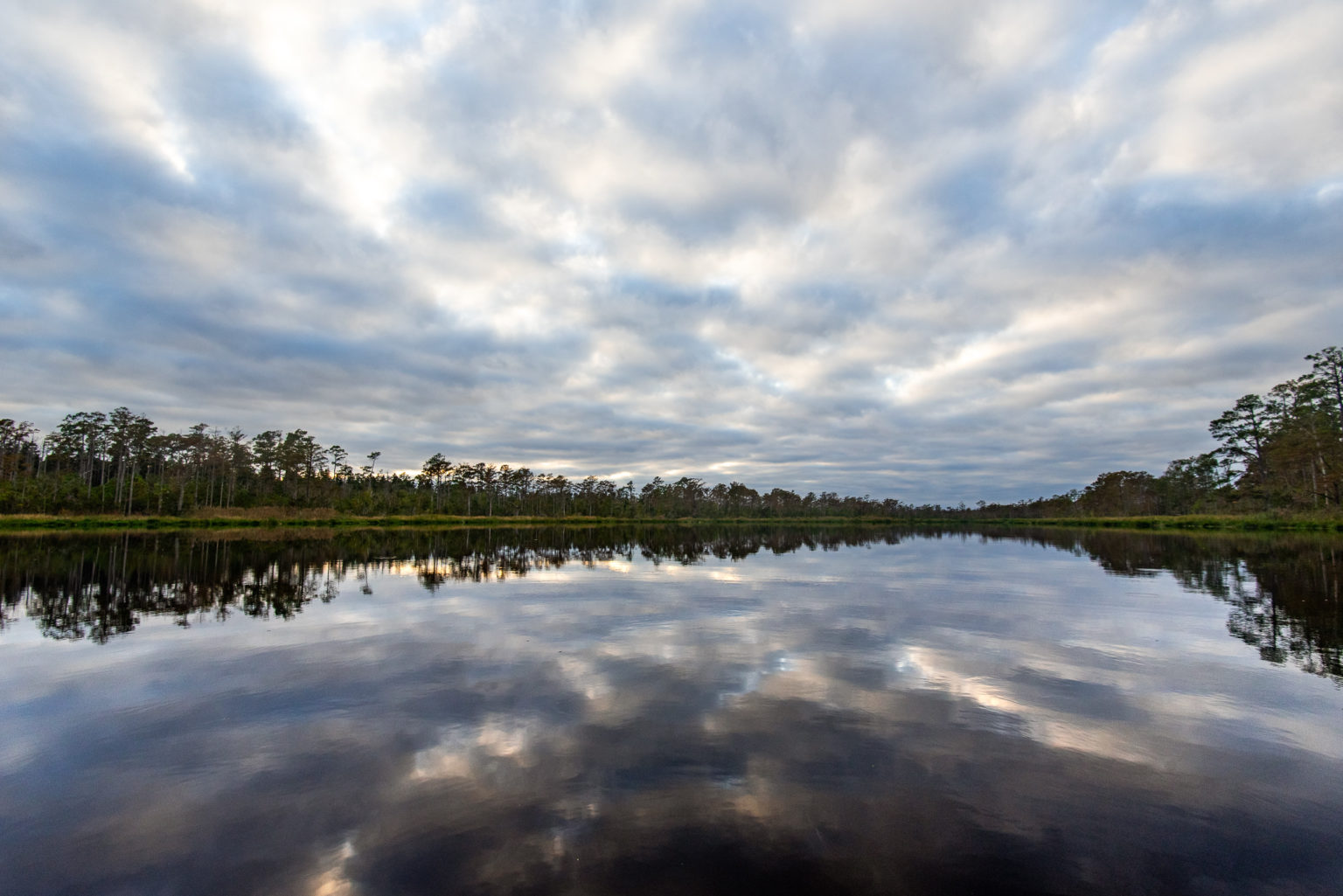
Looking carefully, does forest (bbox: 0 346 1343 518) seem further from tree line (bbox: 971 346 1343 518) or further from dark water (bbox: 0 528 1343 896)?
dark water (bbox: 0 528 1343 896)

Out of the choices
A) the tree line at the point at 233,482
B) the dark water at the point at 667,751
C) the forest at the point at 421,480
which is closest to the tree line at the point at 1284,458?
the forest at the point at 421,480

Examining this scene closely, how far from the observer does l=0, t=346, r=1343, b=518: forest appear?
63406 millimetres

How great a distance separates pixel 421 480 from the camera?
125m

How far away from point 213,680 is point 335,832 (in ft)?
22.7

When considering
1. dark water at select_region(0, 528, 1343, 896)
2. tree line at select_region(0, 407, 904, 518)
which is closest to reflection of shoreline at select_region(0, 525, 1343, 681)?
dark water at select_region(0, 528, 1343, 896)

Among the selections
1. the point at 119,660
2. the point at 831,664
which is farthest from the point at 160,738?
the point at 831,664

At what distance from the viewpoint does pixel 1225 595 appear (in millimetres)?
19938

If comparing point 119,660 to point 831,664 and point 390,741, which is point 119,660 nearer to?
point 390,741

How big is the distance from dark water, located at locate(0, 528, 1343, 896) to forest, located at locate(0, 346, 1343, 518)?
70379 mm

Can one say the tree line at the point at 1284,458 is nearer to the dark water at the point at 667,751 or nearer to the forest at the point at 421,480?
the forest at the point at 421,480

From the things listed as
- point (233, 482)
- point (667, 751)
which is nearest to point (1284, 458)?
point (667, 751)

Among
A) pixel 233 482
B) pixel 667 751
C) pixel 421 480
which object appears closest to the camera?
pixel 667 751

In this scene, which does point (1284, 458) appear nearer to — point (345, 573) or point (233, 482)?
point (345, 573)

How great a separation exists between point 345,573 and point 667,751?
24.6 metres
